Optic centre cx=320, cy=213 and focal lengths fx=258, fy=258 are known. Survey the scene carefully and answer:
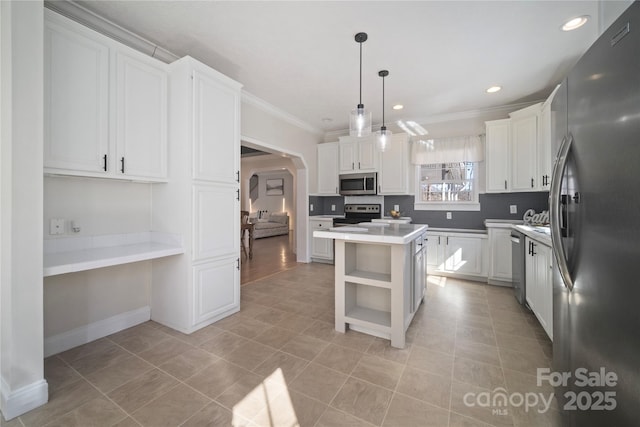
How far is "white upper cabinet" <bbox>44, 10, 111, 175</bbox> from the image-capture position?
1.77 m

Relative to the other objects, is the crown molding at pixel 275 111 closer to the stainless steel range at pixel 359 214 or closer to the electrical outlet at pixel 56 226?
the stainless steel range at pixel 359 214

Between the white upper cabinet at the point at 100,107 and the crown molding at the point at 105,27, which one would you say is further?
the crown molding at the point at 105,27

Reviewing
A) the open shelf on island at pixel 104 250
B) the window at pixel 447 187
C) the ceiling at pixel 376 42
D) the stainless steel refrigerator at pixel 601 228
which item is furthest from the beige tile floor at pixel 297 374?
the ceiling at pixel 376 42

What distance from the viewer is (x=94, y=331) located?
2.29 meters

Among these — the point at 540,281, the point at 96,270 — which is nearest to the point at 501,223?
the point at 540,281

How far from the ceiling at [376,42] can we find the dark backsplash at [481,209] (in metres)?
1.49

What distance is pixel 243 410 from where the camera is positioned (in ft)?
4.96

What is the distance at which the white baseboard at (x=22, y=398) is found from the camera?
1.45m

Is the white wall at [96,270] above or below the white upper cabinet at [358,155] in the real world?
below

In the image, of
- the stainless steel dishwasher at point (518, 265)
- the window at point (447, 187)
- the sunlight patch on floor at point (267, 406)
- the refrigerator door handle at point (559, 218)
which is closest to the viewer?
the refrigerator door handle at point (559, 218)

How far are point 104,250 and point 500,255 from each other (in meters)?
4.75

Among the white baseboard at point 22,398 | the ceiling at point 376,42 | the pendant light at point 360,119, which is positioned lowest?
the white baseboard at point 22,398

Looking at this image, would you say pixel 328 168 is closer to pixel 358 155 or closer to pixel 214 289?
pixel 358 155

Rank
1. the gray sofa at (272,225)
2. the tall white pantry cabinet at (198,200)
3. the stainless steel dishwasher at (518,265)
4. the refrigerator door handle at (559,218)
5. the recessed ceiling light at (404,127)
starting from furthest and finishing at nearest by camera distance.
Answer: the gray sofa at (272,225), the recessed ceiling light at (404,127), the stainless steel dishwasher at (518,265), the tall white pantry cabinet at (198,200), the refrigerator door handle at (559,218)
